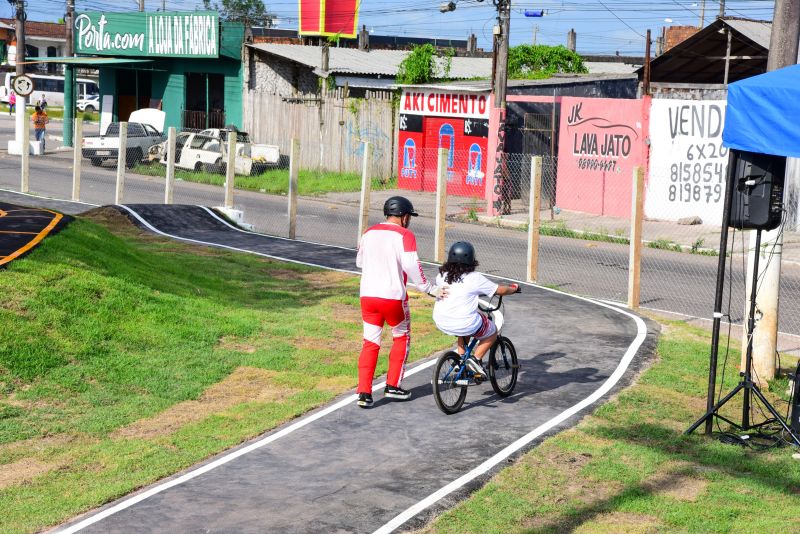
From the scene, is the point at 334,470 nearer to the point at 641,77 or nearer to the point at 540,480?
the point at 540,480

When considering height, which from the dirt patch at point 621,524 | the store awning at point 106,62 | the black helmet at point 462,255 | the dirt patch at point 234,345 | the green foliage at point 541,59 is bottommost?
the dirt patch at point 621,524

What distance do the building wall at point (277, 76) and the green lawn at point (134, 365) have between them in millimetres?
24166

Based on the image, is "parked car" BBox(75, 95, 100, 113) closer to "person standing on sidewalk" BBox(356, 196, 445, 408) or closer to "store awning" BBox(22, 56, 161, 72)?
"store awning" BBox(22, 56, 161, 72)

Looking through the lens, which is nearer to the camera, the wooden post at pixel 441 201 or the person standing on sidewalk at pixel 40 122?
the wooden post at pixel 441 201

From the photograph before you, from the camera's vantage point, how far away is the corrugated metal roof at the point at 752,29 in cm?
2739

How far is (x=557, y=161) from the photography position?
2761cm

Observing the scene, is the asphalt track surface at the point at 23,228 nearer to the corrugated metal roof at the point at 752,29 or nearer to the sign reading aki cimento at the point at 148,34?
the corrugated metal roof at the point at 752,29

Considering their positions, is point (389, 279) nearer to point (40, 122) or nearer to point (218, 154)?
point (218, 154)

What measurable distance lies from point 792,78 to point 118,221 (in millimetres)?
14388

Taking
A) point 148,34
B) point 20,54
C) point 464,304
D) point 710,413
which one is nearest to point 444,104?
point 148,34

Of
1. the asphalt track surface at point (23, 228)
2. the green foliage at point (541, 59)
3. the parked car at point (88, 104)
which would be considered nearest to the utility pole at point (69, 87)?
the green foliage at point (541, 59)

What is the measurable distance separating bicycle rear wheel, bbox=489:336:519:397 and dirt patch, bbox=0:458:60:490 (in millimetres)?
3698

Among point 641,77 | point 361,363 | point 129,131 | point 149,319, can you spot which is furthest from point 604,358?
point 129,131

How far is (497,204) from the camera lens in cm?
2588
